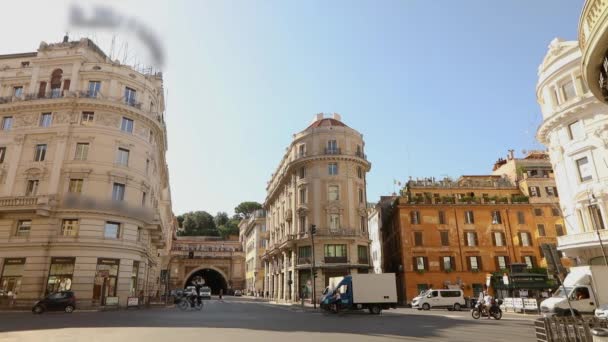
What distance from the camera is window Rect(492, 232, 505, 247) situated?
4638 centimetres

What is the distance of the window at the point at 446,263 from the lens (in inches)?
1774

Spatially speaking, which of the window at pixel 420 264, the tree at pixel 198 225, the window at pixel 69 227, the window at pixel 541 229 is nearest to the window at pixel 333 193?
the window at pixel 420 264

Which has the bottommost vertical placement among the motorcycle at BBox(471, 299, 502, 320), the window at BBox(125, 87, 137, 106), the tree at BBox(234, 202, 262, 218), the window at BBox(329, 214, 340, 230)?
the motorcycle at BBox(471, 299, 502, 320)

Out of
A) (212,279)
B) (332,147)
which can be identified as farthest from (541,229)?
(212,279)

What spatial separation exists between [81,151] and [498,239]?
4620 centimetres

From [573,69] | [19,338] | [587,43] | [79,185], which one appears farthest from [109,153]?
[573,69]

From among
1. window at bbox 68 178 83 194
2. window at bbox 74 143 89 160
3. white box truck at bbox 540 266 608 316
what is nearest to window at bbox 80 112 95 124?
window at bbox 74 143 89 160

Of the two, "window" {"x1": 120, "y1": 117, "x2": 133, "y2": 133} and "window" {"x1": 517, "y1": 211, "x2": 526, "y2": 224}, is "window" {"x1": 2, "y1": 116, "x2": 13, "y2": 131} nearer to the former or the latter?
"window" {"x1": 120, "y1": 117, "x2": 133, "y2": 133}

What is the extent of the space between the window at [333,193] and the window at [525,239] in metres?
23.0

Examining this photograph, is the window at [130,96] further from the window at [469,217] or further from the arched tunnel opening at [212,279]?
the arched tunnel opening at [212,279]

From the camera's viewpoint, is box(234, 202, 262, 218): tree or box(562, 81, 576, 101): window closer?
box(562, 81, 576, 101): window

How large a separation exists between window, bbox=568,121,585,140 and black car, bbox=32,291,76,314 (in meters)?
38.0

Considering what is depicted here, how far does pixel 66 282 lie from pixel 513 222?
47778 mm

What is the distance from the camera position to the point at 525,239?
46.5m
